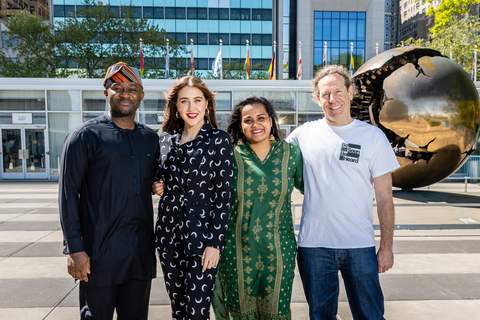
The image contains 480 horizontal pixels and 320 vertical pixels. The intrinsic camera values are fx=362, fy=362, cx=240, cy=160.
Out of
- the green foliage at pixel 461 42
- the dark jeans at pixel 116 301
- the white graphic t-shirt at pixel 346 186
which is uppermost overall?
the green foliage at pixel 461 42

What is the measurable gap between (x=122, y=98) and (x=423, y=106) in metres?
6.94

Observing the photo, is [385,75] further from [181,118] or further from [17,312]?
[17,312]

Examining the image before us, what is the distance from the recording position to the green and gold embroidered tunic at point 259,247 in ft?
8.61

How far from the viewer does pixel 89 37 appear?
26.8m

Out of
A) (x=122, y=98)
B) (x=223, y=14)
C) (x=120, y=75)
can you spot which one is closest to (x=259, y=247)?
(x=122, y=98)

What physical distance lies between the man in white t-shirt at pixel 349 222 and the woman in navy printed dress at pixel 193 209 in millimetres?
701

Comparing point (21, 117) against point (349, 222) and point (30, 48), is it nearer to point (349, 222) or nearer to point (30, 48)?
point (30, 48)

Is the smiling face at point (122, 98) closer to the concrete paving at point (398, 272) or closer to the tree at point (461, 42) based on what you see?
the concrete paving at point (398, 272)

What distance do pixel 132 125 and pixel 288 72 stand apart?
45159 mm

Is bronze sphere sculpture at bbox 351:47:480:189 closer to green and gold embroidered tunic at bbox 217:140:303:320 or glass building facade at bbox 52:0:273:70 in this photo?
green and gold embroidered tunic at bbox 217:140:303:320

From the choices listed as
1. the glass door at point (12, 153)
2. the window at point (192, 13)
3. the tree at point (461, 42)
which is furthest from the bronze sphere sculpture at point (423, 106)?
the window at point (192, 13)

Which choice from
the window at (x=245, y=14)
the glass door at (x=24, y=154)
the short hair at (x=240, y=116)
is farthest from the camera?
the window at (x=245, y=14)

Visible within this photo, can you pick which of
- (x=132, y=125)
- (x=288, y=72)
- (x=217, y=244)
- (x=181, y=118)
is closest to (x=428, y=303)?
(x=217, y=244)

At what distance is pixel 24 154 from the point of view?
57.1ft
